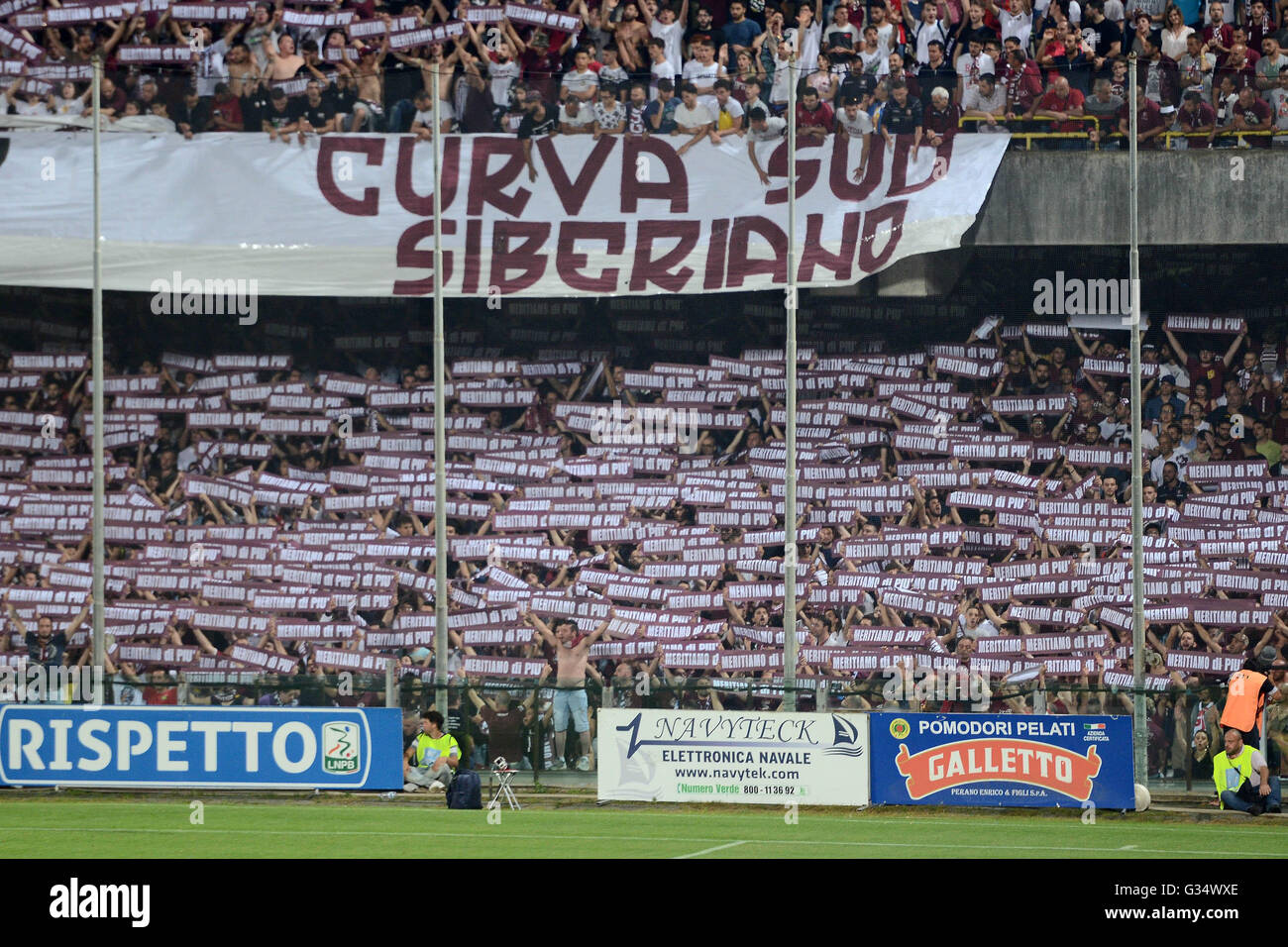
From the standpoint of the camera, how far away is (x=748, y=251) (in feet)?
80.8

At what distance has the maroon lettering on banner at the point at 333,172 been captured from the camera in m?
24.9

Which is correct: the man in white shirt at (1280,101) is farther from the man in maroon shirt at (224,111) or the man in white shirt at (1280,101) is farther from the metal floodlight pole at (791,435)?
the man in maroon shirt at (224,111)

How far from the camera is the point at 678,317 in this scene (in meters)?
28.7

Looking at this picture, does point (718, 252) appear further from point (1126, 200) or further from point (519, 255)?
point (1126, 200)

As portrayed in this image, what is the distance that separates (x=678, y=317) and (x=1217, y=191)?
8.01 metres

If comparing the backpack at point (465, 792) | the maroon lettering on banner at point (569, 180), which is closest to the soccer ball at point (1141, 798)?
the backpack at point (465, 792)

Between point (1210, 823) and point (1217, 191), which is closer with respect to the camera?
point (1210, 823)

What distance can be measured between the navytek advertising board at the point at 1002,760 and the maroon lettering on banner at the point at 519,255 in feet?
28.2

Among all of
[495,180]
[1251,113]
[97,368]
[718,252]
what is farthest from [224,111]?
[1251,113]

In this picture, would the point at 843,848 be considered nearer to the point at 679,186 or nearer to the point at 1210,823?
the point at 1210,823

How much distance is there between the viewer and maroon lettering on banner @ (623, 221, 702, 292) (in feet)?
81.7

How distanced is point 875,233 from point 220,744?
10600mm

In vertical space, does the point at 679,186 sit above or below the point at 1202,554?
above
